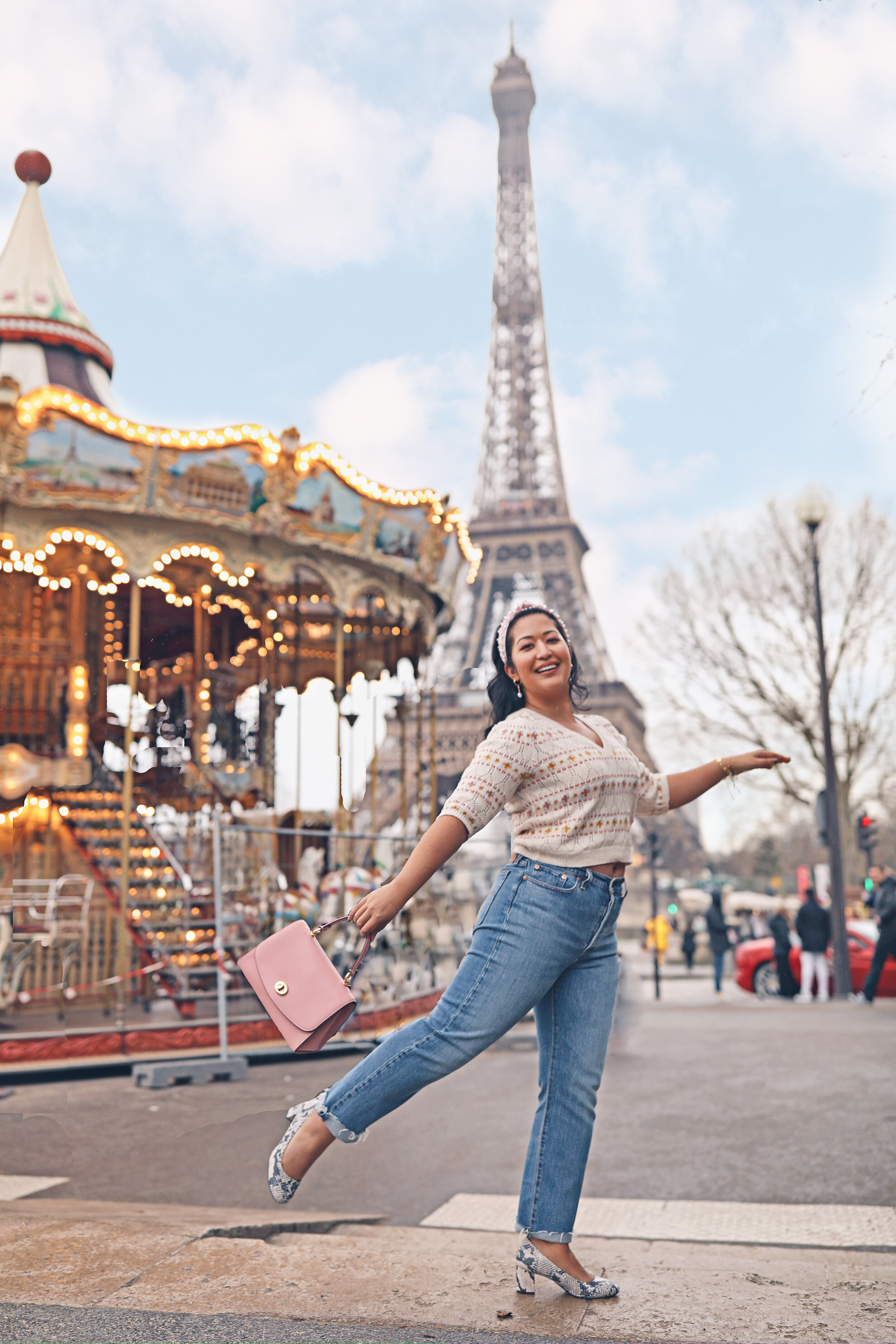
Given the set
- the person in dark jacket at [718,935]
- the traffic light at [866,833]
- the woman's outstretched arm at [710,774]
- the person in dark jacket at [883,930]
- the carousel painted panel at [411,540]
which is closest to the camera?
the woman's outstretched arm at [710,774]

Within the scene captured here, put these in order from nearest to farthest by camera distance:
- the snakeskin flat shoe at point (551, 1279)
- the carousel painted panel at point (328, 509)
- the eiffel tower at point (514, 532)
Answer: the snakeskin flat shoe at point (551, 1279) < the carousel painted panel at point (328, 509) < the eiffel tower at point (514, 532)

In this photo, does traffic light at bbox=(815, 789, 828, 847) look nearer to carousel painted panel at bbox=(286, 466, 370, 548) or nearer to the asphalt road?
the asphalt road

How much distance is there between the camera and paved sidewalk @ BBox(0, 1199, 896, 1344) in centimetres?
229

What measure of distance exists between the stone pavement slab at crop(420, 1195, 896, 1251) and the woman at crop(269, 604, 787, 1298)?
1274 mm

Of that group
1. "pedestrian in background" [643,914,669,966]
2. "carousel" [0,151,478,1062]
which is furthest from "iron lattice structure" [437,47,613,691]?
"carousel" [0,151,478,1062]

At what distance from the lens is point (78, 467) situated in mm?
10219

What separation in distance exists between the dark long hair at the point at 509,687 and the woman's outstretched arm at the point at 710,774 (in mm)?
331

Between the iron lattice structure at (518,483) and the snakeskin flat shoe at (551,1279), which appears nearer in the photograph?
the snakeskin flat shoe at (551,1279)

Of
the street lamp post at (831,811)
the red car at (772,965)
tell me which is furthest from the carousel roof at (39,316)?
the red car at (772,965)

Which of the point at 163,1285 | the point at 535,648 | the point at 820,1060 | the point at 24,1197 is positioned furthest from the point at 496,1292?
the point at 820,1060

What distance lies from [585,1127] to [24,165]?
45.8ft

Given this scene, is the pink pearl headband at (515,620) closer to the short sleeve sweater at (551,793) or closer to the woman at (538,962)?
the woman at (538,962)

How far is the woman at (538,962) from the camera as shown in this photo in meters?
2.61

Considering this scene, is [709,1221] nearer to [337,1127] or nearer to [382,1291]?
[382,1291]
